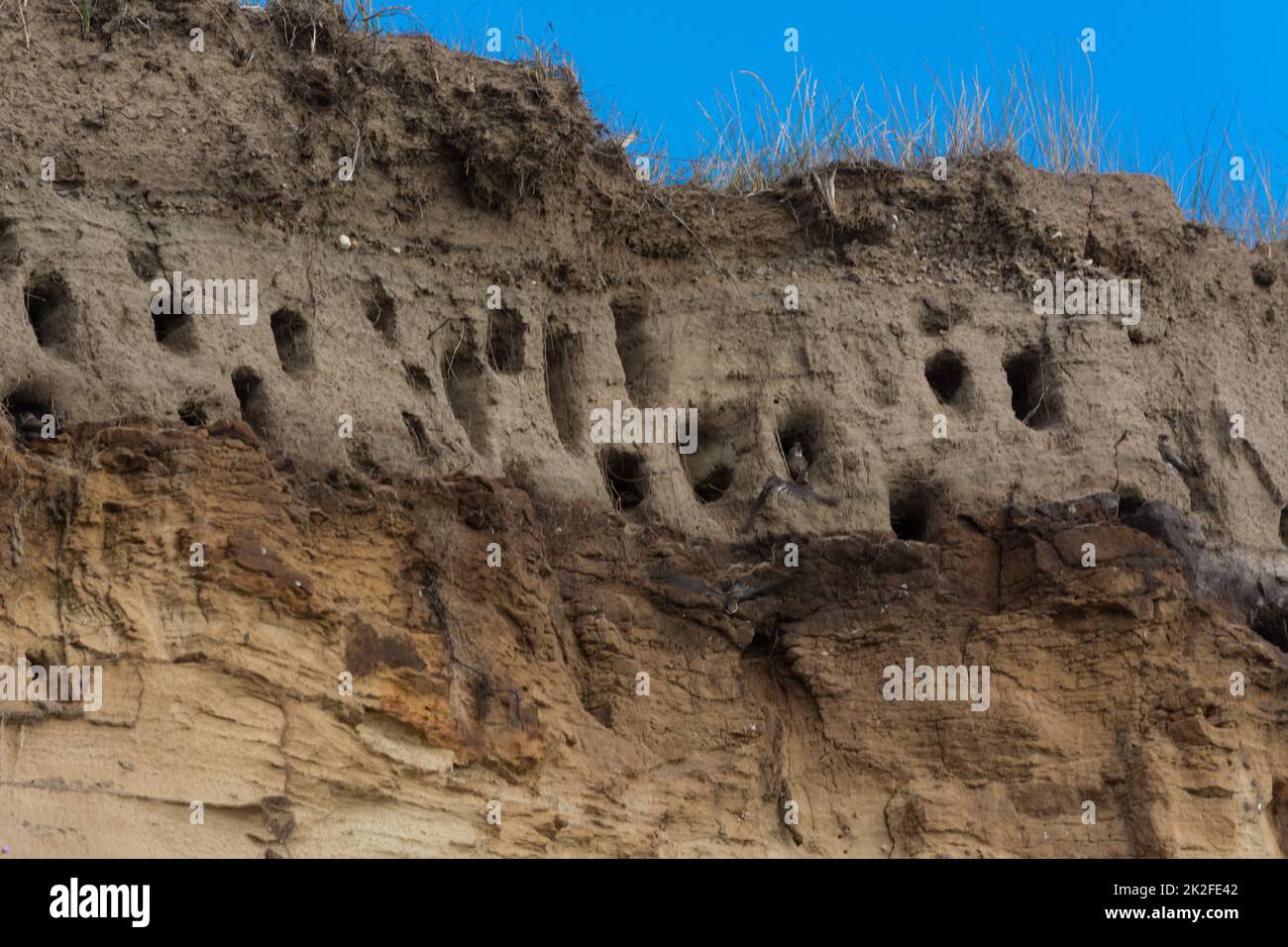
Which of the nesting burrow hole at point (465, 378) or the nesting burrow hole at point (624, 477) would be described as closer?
the nesting burrow hole at point (465, 378)

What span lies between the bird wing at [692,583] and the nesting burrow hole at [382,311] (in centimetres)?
175

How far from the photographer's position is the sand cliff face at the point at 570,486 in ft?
27.4

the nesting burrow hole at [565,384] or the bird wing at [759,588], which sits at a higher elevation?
the nesting burrow hole at [565,384]

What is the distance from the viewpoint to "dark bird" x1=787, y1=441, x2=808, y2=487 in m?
10.4

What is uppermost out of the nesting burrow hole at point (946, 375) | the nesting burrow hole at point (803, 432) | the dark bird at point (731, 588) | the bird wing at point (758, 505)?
the nesting burrow hole at point (946, 375)

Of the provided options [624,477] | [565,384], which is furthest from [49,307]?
[624,477]

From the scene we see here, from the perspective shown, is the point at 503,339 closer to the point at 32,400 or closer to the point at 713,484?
the point at 713,484

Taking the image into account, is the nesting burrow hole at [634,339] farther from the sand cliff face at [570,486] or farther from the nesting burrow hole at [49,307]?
the nesting burrow hole at [49,307]

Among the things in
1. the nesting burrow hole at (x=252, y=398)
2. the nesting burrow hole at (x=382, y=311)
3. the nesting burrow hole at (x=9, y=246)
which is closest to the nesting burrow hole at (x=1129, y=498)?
the nesting burrow hole at (x=382, y=311)

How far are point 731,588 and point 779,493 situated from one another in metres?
0.59

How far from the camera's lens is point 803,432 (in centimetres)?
1062

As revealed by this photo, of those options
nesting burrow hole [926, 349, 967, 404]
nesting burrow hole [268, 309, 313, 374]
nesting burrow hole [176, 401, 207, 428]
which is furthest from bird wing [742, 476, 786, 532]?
nesting burrow hole [176, 401, 207, 428]

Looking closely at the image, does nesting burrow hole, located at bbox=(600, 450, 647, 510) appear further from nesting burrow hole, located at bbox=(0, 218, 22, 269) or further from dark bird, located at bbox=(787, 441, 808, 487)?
nesting burrow hole, located at bbox=(0, 218, 22, 269)

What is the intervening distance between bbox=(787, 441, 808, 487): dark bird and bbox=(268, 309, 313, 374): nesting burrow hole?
2.53m
